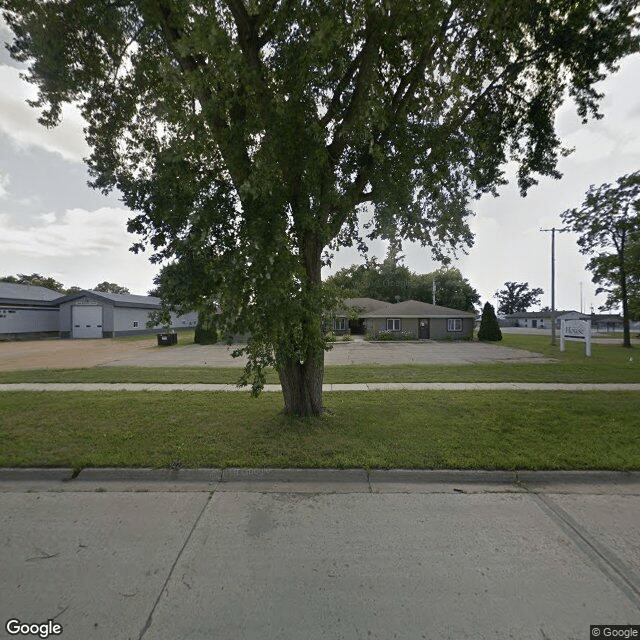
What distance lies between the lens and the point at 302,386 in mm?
5785

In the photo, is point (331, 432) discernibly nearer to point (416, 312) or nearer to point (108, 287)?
point (416, 312)

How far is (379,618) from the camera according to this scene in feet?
7.32

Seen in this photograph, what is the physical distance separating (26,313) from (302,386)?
100 feet

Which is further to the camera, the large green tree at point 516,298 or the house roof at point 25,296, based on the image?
the large green tree at point 516,298

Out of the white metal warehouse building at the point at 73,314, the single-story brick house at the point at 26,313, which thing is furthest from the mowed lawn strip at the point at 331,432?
the single-story brick house at the point at 26,313

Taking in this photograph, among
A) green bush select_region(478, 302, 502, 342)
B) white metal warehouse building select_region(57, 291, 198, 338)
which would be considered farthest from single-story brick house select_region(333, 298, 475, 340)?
white metal warehouse building select_region(57, 291, 198, 338)

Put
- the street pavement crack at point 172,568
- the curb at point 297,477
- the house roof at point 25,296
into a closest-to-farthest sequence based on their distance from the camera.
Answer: the street pavement crack at point 172,568 → the curb at point 297,477 → the house roof at point 25,296

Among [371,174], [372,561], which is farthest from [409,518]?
[371,174]

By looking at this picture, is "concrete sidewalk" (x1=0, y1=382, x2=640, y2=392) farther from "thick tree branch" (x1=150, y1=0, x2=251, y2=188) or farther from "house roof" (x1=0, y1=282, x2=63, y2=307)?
"house roof" (x1=0, y1=282, x2=63, y2=307)

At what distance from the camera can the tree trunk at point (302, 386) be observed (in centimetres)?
574

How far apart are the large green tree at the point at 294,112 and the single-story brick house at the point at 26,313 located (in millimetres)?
25555

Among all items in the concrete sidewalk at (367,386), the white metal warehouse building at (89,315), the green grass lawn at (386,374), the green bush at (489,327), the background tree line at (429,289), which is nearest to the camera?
the concrete sidewalk at (367,386)

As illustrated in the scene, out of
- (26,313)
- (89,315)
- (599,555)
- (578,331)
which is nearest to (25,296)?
(26,313)

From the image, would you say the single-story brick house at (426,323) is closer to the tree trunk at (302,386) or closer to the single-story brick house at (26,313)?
the tree trunk at (302,386)
